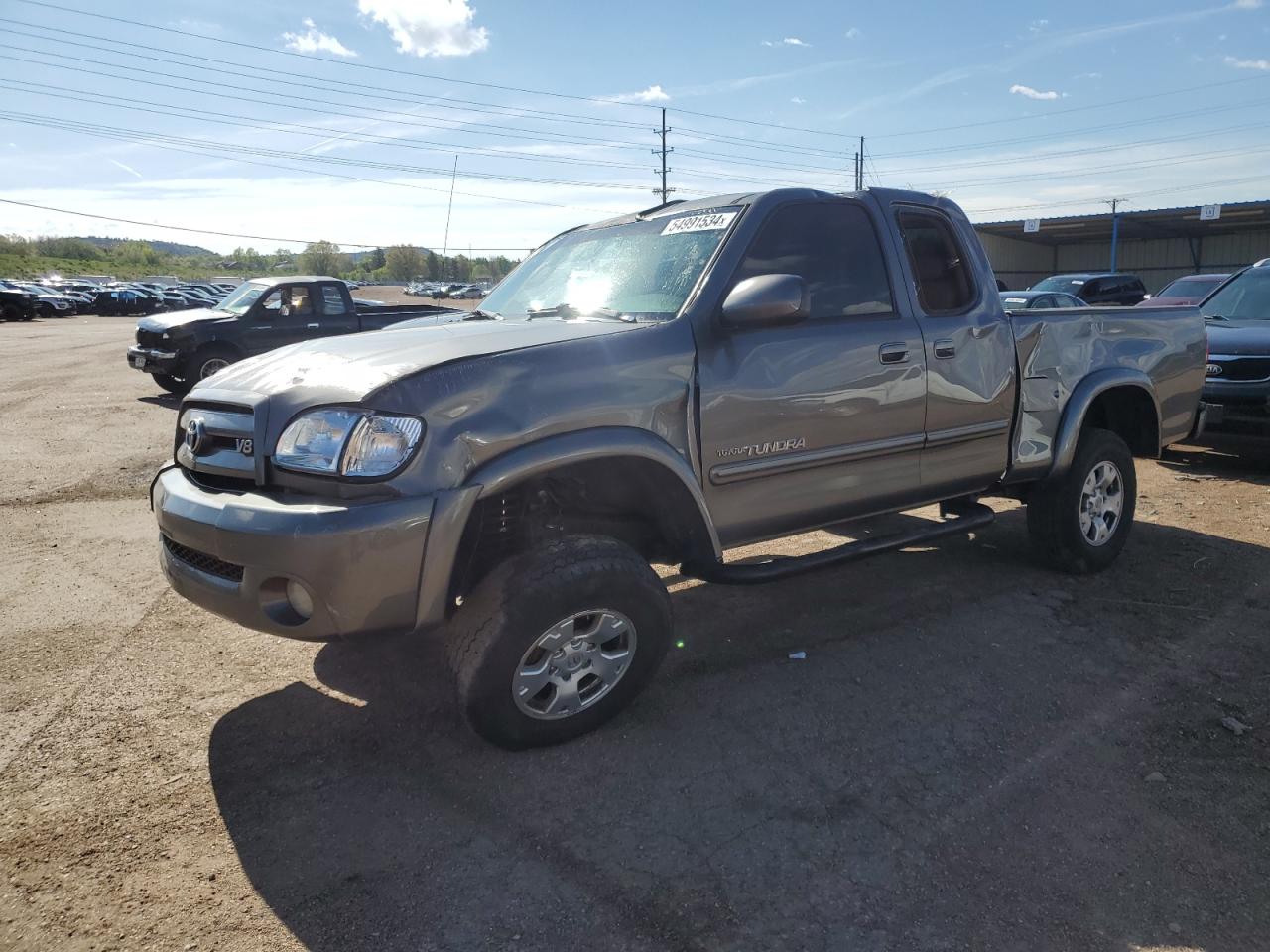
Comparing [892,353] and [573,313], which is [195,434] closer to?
[573,313]

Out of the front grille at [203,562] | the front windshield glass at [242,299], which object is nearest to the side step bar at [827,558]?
the front grille at [203,562]

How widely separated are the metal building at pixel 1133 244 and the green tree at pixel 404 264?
90.2 m

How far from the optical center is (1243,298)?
8719 millimetres

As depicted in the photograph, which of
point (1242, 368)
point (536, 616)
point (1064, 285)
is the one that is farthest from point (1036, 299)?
point (536, 616)

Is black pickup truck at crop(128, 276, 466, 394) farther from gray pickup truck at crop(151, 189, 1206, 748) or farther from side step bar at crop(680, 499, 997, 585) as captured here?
side step bar at crop(680, 499, 997, 585)

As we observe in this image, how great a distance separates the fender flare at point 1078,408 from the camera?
471cm

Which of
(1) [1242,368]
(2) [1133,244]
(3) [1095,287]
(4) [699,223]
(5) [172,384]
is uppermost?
(2) [1133,244]

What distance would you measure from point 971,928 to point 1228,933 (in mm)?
642

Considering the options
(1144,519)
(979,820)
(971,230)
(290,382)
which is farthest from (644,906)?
(1144,519)

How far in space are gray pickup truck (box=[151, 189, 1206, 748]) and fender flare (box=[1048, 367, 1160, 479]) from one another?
0.06ft

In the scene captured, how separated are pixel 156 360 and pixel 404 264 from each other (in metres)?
116

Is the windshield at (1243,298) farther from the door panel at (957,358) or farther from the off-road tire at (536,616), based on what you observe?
the off-road tire at (536,616)

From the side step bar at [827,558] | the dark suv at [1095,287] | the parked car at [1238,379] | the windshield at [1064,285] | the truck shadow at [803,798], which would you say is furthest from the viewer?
the dark suv at [1095,287]

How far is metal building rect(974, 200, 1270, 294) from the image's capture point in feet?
124
